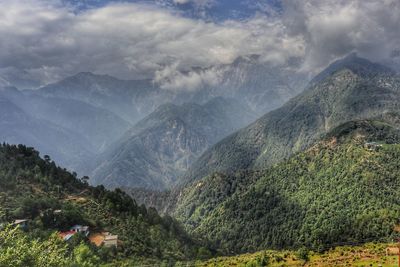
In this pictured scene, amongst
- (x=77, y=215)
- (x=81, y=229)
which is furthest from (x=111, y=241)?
(x=77, y=215)

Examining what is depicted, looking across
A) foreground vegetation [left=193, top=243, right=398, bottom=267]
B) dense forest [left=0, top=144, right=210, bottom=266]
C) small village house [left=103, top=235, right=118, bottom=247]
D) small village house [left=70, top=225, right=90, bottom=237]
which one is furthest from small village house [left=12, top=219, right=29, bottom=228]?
foreground vegetation [left=193, top=243, right=398, bottom=267]

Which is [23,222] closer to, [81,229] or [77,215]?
[81,229]

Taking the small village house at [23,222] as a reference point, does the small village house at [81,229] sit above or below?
below

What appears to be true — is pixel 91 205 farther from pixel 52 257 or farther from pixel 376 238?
pixel 376 238

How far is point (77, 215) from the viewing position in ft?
478

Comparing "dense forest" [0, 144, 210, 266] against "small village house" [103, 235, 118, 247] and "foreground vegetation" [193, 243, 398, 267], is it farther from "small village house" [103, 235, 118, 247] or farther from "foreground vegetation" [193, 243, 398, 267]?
"foreground vegetation" [193, 243, 398, 267]

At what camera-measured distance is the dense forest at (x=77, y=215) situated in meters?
123

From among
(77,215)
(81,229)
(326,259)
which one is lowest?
(81,229)

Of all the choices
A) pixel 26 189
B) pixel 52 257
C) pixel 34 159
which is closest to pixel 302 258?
pixel 52 257

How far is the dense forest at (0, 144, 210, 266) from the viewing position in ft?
402

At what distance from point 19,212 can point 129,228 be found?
44187 millimetres

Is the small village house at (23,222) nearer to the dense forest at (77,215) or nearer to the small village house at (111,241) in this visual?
the dense forest at (77,215)

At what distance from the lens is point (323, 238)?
194875 millimetres

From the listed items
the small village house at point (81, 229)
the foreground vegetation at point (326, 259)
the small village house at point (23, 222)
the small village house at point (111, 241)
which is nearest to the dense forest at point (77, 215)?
the small village house at point (23, 222)
